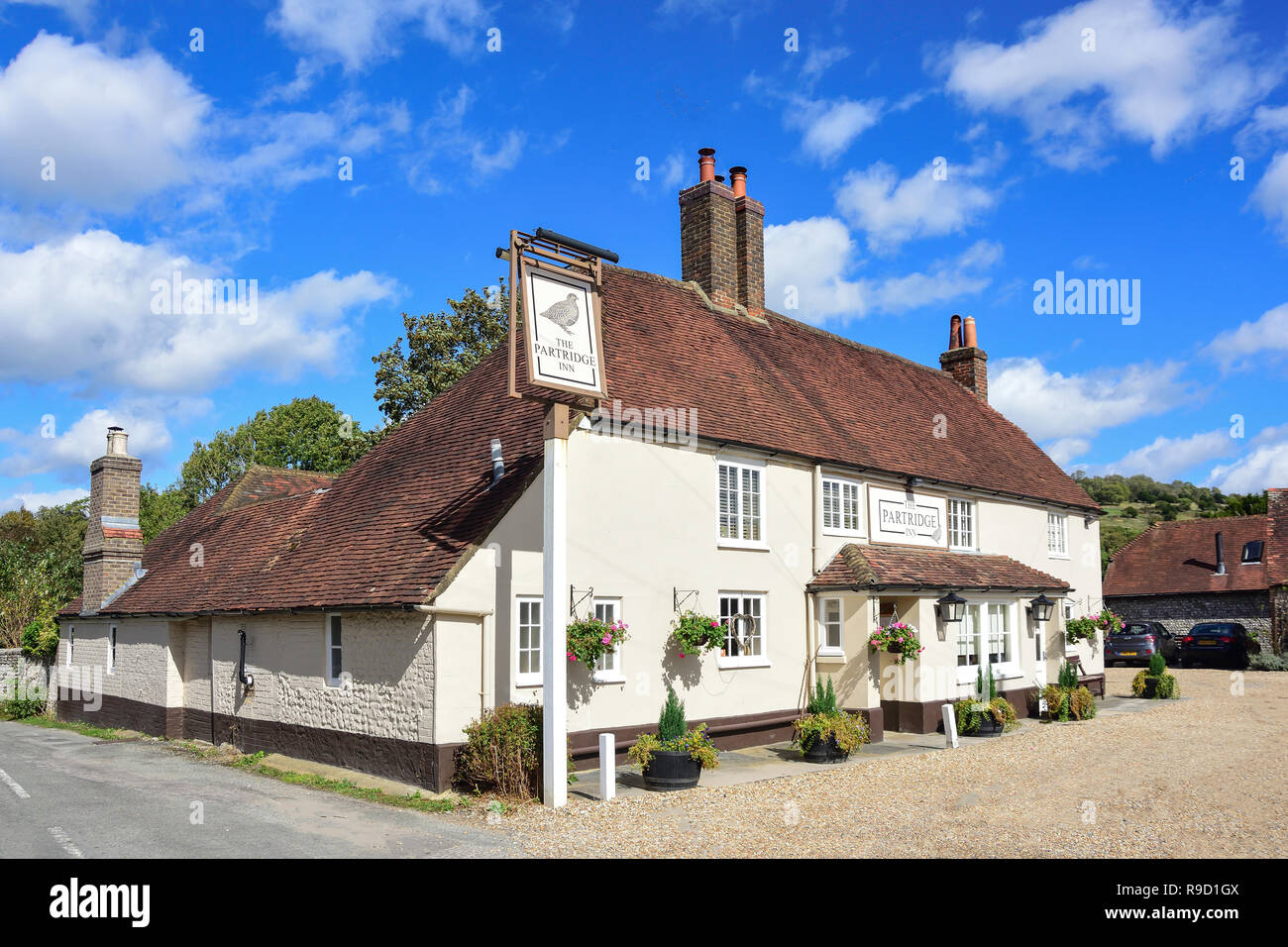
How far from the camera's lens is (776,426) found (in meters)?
18.3

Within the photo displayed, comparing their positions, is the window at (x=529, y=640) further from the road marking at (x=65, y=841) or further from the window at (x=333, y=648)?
the road marking at (x=65, y=841)

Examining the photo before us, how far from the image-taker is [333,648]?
15.3 metres

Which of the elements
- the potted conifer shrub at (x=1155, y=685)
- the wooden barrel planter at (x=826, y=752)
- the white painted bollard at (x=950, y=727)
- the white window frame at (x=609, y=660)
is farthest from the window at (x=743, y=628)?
the potted conifer shrub at (x=1155, y=685)

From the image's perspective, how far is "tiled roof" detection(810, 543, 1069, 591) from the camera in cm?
1769

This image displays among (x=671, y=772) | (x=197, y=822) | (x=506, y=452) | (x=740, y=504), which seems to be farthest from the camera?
(x=740, y=504)

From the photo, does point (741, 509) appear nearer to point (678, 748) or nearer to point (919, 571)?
point (919, 571)

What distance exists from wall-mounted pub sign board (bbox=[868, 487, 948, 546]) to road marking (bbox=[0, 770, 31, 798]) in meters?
14.9

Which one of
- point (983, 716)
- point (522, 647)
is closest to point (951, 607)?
point (983, 716)

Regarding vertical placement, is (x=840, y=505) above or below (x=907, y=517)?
above

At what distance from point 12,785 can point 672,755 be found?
9.45 meters

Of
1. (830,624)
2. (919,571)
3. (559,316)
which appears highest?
(559,316)

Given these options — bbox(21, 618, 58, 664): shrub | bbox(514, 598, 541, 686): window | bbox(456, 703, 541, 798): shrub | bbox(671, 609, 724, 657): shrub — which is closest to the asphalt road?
bbox(456, 703, 541, 798): shrub
